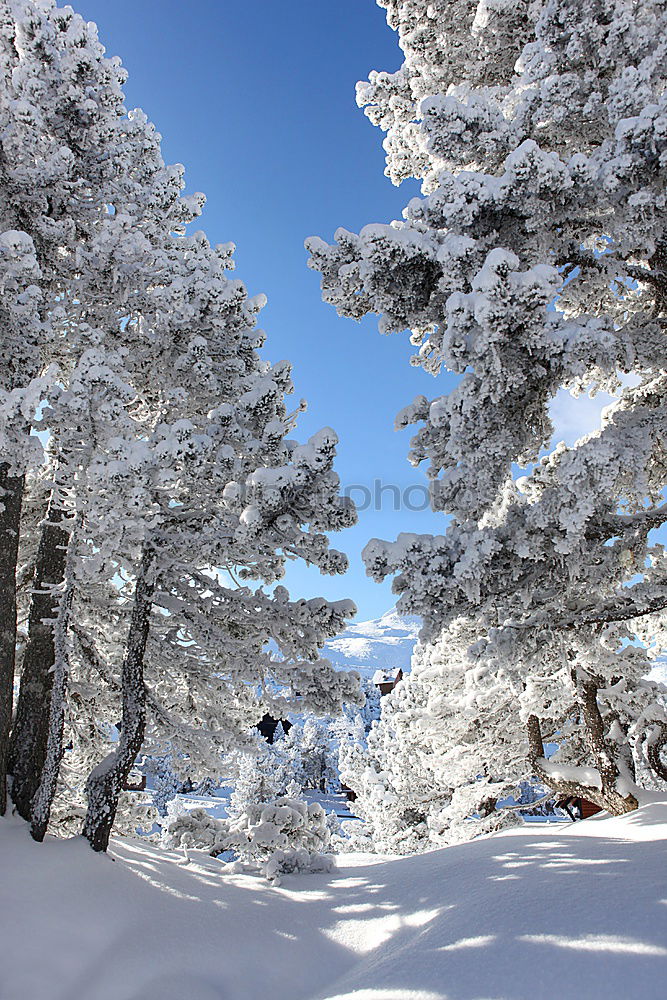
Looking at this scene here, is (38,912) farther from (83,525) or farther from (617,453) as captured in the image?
(617,453)

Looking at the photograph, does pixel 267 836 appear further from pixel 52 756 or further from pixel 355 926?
pixel 52 756

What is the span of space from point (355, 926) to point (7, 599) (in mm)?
6010

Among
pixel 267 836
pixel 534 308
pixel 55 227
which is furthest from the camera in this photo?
pixel 267 836

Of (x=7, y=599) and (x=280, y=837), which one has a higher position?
(x=7, y=599)

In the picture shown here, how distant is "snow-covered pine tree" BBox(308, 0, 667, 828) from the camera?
18.3 ft

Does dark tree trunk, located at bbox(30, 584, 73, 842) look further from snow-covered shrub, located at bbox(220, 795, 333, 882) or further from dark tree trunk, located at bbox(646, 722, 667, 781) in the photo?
dark tree trunk, located at bbox(646, 722, 667, 781)

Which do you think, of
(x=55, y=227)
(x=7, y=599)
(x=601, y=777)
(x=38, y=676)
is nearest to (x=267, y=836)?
(x=38, y=676)

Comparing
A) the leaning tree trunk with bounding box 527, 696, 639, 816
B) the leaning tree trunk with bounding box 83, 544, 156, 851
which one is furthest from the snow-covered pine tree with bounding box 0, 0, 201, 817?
the leaning tree trunk with bounding box 527, 696, 639, 816

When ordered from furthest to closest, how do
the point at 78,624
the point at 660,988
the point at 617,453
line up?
the point at 78,624 < the point at 617,453 < the point at 660,988

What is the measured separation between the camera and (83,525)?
→ 771 cm

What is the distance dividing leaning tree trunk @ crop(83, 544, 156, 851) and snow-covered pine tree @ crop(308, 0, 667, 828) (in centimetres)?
429

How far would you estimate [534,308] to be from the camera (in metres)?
5.42

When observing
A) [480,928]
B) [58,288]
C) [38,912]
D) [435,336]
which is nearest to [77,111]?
[58,288]

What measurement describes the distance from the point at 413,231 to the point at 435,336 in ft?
4.59
